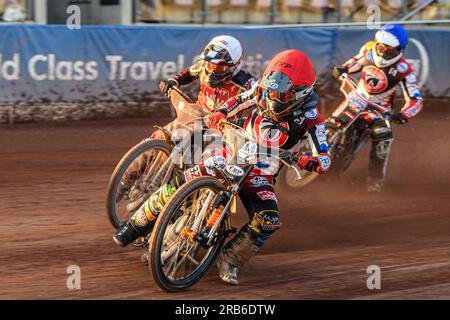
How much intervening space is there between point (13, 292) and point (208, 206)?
1.62 m

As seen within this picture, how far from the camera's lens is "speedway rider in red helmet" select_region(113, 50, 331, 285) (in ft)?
21.1

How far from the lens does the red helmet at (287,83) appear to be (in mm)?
6473

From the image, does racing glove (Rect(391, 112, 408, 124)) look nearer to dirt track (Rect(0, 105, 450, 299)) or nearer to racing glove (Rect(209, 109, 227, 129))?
dirt track (Rect(0, 105, 450, 299))

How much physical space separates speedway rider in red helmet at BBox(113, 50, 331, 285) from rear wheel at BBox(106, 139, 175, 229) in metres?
0.75

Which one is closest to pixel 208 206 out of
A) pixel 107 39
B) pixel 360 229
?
pixel 360 229

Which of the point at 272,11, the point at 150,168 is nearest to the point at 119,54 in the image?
the point at 272,11

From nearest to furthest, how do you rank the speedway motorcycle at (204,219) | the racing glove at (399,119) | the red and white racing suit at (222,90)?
the speedway motorcycle at (204,219)
the red and white racing suit at (222,90)
the racing glove at (399,119)

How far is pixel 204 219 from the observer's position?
21.1 feet

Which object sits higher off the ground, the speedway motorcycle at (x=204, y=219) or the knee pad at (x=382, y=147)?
the speedway motorcycle at (x=204, y=219)

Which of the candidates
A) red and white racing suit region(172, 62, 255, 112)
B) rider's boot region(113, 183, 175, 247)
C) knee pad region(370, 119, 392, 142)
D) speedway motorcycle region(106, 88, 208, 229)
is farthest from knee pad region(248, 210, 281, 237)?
knee pad region(370, 119, 392, 142)

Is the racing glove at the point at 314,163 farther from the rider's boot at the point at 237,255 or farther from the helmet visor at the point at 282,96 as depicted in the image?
the rider's boot at the point at 237,255

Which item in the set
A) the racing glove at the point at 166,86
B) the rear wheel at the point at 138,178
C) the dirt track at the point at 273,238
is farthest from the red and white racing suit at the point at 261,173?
the racing glove at the point at 166,86

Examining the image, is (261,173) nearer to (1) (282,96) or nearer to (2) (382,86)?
(1) (282,96)

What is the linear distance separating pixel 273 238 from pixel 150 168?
1.56m
